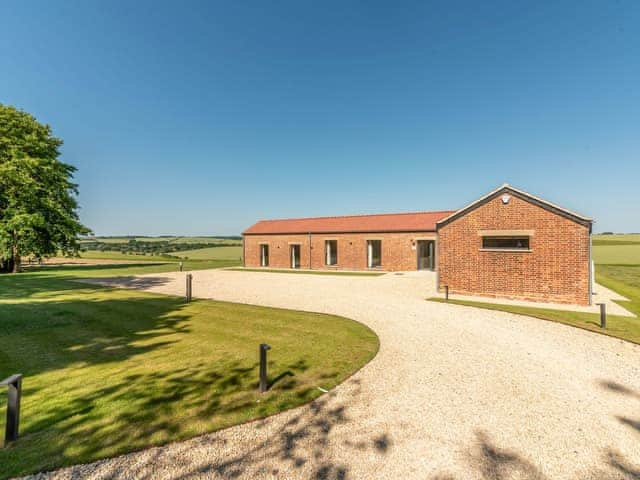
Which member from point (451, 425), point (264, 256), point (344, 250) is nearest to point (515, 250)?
point (451, 425)

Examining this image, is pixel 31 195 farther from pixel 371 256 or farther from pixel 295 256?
pixel 371 256

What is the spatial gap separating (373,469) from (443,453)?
1.01 metres

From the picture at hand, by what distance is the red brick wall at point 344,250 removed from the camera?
1014 inches

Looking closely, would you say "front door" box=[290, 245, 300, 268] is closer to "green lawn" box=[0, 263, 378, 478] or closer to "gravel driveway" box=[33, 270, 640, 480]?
"green lawn" box=[0, 263, 378, 478]

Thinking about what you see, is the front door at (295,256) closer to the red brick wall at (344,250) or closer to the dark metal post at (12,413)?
the red brick wall at (344,250)

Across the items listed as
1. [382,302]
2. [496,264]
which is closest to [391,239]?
[496,264]

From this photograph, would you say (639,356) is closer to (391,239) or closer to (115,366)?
(115,366)

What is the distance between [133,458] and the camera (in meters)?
3.54

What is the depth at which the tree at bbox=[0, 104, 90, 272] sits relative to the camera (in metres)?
23.0

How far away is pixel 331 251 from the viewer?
1180 inches

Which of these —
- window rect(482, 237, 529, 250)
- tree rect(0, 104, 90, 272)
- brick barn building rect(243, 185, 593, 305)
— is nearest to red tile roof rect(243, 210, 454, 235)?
brick barn building rect(243, 185, 593, 305)

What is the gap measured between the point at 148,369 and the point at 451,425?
576 centimetres

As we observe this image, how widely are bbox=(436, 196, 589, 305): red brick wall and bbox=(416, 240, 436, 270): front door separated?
9936 millimetres

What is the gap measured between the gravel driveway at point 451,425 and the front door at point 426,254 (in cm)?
1790
